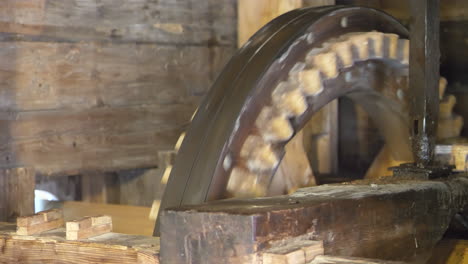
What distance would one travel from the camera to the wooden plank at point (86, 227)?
1.87 m

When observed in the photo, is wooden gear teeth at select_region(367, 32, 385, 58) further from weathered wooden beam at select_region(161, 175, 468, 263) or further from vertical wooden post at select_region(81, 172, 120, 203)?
vertical wooden post at select_region(81, 172, 120, 203)

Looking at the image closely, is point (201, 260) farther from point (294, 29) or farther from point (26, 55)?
point (26, 55)

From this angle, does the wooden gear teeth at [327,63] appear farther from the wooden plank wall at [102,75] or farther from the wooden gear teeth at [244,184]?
the wooden plank wall at [102,75]

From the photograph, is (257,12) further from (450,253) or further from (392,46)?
(450,253)

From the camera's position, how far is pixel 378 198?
184 cm

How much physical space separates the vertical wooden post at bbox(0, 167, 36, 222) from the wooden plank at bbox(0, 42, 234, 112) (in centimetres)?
24

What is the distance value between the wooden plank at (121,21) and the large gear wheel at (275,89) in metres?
0.95

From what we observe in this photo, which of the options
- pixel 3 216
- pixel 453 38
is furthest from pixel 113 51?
pixel 453 38

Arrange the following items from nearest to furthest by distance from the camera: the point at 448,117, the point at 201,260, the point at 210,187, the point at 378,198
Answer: the point at 201,260
the point at 378,198
the point at 210,187
the point at 448,117

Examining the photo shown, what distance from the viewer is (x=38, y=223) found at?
78.5 inches

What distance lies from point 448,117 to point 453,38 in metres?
0.63

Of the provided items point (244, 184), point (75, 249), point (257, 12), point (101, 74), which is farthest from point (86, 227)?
point (257, 12)

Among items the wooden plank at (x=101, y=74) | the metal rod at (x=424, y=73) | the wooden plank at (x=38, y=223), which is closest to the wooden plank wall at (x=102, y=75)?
the wooden plank at (x=101, y=74)

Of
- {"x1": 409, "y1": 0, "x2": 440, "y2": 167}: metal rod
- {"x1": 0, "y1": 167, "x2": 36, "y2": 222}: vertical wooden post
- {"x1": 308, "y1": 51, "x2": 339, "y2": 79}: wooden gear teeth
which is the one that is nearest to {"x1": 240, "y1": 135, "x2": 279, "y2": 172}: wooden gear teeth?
{"x1": 308, "y1": 51, "x2": 339, "y2": 79}: wooden gear teeth
